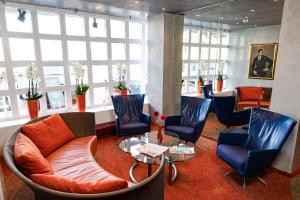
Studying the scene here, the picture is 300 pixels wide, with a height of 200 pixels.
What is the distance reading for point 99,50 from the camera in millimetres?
4680

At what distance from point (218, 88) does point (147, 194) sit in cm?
330

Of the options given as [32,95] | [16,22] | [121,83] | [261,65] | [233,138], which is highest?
[16,22]

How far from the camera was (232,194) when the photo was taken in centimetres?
243

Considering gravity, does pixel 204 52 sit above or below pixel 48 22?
below

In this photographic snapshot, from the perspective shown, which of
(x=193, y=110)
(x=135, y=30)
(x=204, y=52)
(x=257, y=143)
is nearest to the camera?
(x=257, y=143)

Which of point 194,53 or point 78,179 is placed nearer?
point 78,179

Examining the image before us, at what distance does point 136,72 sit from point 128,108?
4.69ft

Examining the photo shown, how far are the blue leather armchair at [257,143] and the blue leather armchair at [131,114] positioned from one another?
5.03 ft

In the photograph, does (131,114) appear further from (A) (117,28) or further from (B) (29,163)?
(B) (29,163)

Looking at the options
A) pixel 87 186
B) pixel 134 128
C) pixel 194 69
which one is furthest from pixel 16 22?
pixel 194 69

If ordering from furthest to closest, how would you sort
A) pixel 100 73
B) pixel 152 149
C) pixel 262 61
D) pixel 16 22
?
pixel 100 73, pixel 16 22, pixel 262 61, pixel 152 149

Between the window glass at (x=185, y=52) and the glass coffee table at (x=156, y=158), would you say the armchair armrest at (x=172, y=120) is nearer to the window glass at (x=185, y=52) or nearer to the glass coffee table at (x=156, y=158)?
the glass coffee table at (x=156, y=158)

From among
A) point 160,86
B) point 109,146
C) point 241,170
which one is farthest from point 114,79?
point 241,170

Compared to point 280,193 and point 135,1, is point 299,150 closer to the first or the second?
point 280,193
